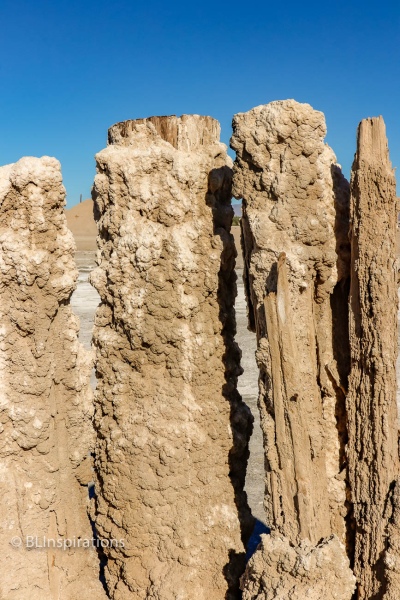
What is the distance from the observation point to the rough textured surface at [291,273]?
3.75 metres

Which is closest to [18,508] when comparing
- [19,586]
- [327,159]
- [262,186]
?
[19,586]

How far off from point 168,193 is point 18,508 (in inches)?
90.9

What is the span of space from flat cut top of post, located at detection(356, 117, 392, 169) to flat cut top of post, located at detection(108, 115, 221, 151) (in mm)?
1021

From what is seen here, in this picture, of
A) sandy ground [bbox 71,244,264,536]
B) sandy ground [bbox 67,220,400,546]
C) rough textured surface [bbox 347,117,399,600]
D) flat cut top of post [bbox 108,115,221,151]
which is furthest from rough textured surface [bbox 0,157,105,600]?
sandy ground [bbox 71,244,264,536]

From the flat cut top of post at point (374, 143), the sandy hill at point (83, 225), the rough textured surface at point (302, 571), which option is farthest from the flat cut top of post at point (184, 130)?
the sandy hill at point (83, 225)

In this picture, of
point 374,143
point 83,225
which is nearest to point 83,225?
point 83,225

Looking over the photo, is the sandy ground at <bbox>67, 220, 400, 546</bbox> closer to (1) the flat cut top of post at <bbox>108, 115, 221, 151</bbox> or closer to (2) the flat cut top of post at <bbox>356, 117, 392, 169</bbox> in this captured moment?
(1) the flat cut top of post at <bbox>108, 115, 221, 151</bbox>

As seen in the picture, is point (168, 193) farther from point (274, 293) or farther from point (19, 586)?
point (19, 586)

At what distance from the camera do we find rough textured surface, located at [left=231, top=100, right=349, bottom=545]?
3.75 metres

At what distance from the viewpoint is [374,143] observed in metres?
3.72

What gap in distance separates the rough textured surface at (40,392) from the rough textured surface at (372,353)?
1.81 m

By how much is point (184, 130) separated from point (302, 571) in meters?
2.79

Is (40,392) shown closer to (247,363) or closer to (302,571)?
(302,571)

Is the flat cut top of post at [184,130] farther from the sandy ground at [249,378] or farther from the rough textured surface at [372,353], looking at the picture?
the sandy ground at [249,378]
